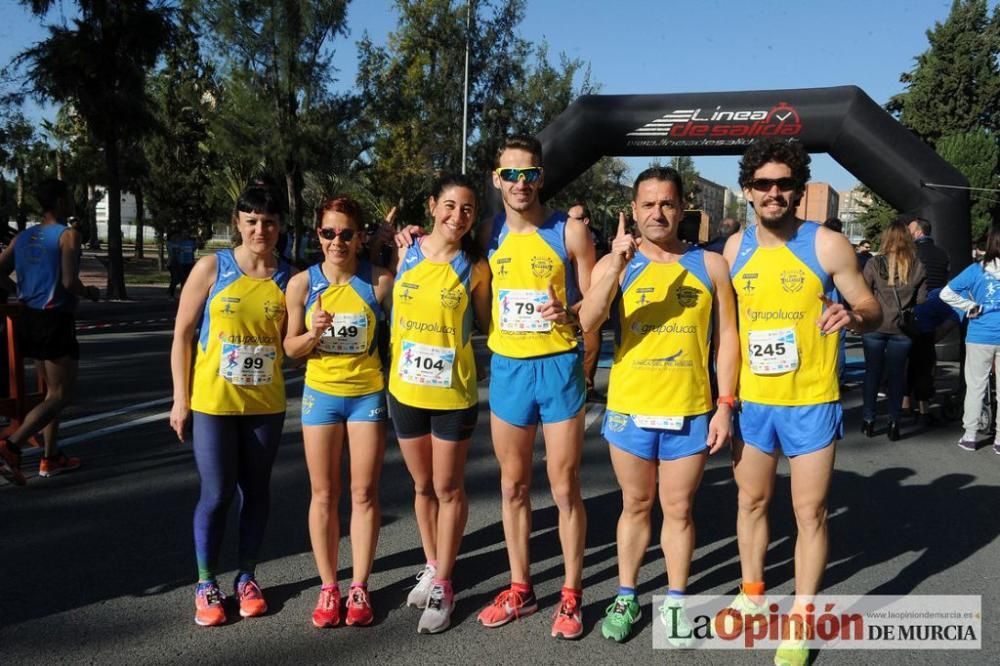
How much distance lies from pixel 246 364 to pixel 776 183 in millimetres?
2331

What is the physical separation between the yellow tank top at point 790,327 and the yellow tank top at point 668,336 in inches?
8.4

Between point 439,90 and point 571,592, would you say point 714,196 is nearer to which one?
point 439,90

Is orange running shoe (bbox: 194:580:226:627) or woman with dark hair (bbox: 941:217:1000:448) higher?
woman with dark hair (bbox: 941:217:1000:448)

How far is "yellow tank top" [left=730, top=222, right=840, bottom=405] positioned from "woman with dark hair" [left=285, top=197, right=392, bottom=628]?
1590mm

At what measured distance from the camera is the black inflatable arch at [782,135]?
11.4 meters

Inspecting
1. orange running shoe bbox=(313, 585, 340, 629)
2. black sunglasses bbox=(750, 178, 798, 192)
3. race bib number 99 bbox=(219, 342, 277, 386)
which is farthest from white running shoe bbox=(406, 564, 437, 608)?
black sunglasses bbox=(750, 178, 798, 192)

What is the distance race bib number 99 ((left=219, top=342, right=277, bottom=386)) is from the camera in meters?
3.29

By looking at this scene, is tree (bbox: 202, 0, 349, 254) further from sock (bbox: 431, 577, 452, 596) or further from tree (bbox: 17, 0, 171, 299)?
sock (bbox: 431, 577, 452, 596)

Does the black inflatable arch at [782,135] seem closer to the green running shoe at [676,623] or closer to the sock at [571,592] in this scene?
the green running shoe at [676,623]

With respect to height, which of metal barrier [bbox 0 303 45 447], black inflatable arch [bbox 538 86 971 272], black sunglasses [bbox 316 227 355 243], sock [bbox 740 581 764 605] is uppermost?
black inflatable arch [bbox 538 86 971 272]

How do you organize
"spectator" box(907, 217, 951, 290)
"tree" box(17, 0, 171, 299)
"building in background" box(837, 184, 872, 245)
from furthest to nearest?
1. "building in background" box(837, 184, 872, 245)
2. "tree" box(17, 0, 171, 299)
3. "spectator" box(907, 217, 951, 290)

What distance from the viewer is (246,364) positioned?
3.32m

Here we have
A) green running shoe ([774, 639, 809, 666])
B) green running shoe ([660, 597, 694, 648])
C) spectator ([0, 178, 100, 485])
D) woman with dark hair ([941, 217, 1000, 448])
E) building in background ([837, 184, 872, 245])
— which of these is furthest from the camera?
building in background ([837, 184, 872, 245])

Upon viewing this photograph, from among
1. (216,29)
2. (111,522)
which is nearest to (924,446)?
(111,522)
